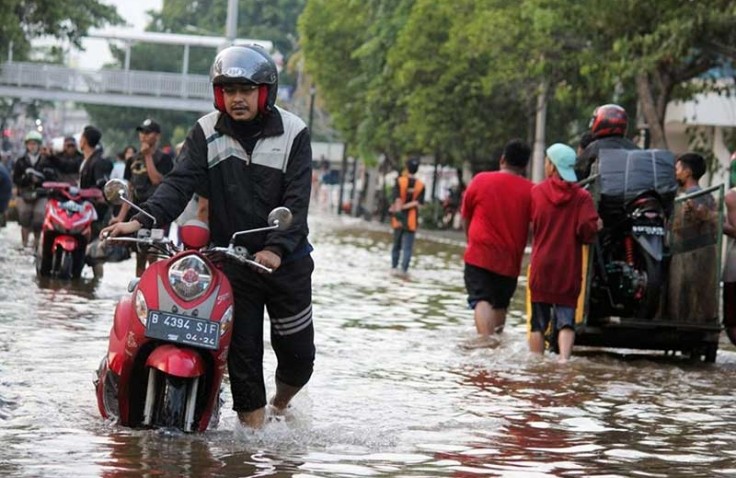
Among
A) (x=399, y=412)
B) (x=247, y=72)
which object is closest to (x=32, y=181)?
(x=399, y=412)

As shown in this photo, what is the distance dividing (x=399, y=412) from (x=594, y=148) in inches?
167

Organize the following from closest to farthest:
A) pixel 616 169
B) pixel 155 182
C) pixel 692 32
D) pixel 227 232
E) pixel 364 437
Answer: pixel 227 232
pixel 364 437
pixel 616 169
pixel 155 182
pixel 692 32

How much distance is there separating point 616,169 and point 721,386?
6.03 feet

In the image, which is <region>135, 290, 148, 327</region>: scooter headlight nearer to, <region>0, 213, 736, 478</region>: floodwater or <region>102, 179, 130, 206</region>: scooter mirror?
<region>102, 179, 130, 206</region>: scooter mirror

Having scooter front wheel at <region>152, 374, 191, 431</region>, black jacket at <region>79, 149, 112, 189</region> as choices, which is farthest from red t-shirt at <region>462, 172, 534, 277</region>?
scooter front wheel at <region>152, 374, 191, 431</region>

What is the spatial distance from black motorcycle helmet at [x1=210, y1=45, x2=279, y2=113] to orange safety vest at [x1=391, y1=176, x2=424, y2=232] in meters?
16.7

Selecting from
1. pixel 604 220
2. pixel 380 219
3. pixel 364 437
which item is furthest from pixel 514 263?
pixel 380 219

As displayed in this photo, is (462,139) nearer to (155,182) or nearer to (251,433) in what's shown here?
(155,182)

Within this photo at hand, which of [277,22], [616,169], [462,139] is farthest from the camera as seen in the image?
[277,22]

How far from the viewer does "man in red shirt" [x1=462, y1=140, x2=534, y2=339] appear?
1393 cm

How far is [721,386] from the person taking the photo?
12305 mm

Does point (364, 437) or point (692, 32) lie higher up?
point (692, 32)

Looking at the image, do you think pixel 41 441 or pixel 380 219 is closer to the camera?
pixel 41 441

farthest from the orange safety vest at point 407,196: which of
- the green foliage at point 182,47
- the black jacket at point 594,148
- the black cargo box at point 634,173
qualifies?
the green foliage at point 182,47
